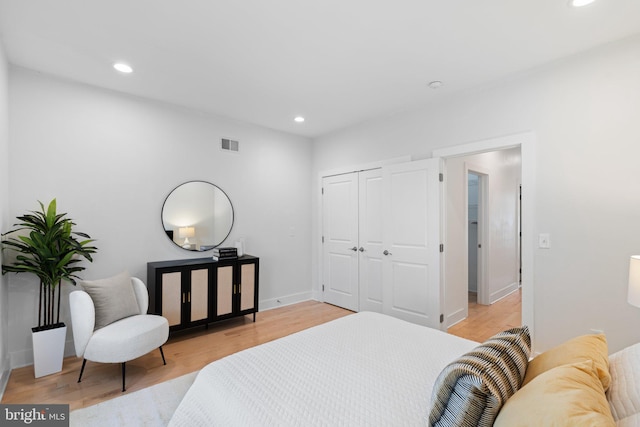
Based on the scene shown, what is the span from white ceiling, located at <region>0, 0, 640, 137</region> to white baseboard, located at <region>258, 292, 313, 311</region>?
2865 mm

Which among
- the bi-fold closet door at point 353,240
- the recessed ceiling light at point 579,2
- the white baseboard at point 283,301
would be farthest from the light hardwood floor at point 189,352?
the recessed ceiling light at point 579,2

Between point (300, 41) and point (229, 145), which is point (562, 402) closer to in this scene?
point (300, 41)

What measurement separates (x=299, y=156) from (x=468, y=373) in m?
4.28

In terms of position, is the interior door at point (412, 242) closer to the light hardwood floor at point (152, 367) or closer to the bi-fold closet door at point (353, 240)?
the bi-fold closet door at point (353, 240)

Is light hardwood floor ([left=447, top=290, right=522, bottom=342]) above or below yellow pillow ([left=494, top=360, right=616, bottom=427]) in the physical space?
below

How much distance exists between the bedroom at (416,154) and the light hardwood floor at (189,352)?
0.40 meters

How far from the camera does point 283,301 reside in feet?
15.4

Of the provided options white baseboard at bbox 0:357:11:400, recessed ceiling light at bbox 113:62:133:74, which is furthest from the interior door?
white baseboard at bbox 0:357:11:400

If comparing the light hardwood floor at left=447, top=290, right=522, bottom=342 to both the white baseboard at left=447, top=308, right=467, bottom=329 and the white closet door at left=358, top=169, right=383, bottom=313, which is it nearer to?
the white baseboard at left=447, top=308, right=467, bottom=329

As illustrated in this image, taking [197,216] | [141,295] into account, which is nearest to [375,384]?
[141,295]

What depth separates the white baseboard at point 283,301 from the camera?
447 cm

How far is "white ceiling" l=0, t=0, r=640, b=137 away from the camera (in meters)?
1.99

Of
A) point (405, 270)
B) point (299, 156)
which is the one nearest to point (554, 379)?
point (405, 270)

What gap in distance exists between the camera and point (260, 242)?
445 cm
